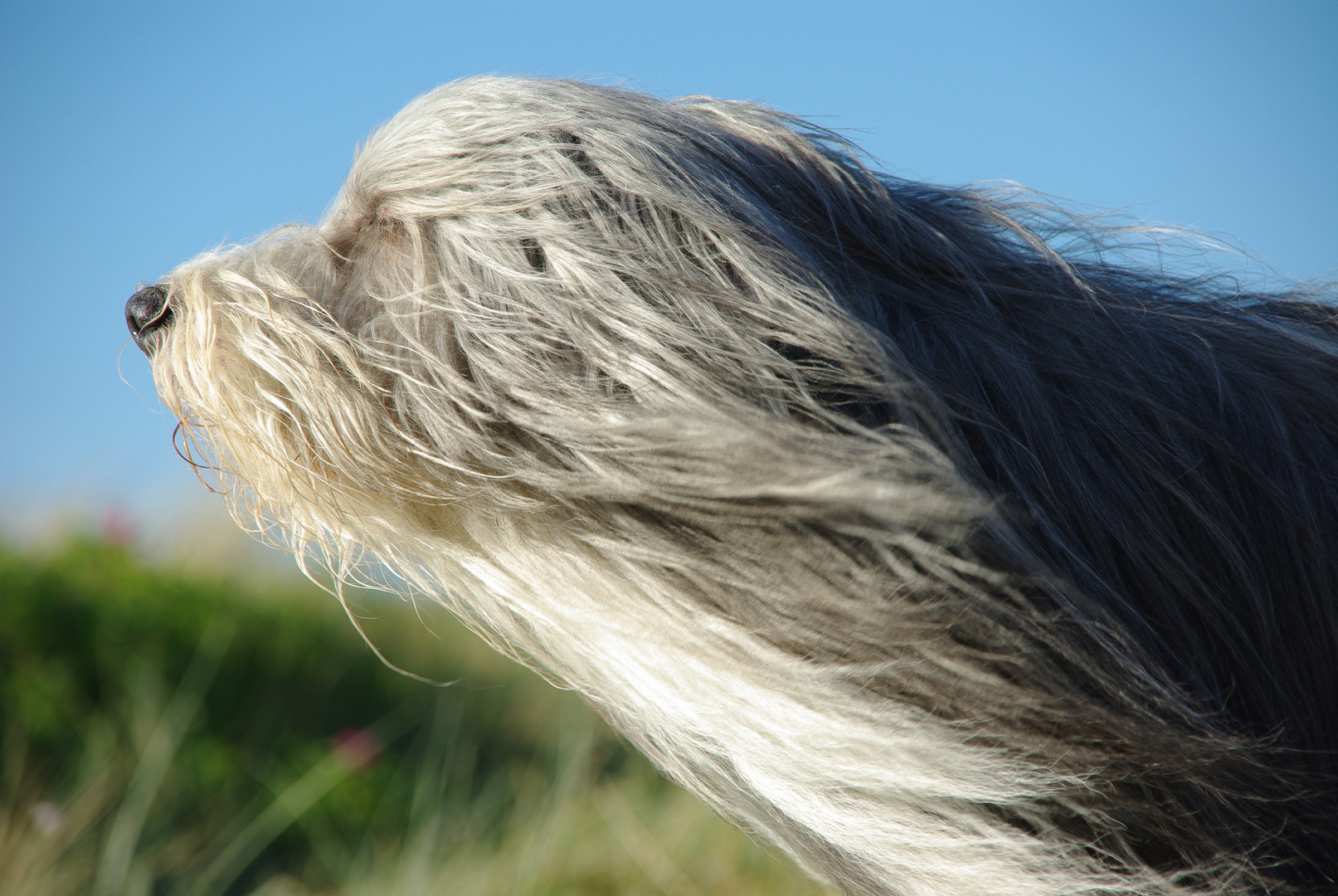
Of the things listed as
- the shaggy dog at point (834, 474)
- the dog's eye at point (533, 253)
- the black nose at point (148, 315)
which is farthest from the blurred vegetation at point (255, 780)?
the dog's eye at point (533, 253)

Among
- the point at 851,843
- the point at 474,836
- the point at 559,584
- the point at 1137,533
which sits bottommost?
the point at 474,836

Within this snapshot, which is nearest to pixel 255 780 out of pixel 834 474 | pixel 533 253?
pixel 533 253

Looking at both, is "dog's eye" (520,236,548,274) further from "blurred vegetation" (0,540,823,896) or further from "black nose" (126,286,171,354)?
"blurred vegetation" (0,540,823,896)

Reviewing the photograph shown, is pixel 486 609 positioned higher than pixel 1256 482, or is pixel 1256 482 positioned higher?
pixel 1256 482

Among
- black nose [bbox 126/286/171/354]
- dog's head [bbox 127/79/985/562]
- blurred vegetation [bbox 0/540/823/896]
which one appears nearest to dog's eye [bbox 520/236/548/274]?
dog's head [bbox 127/79/985/562]

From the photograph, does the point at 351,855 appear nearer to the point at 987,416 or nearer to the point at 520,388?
the point at 520,388

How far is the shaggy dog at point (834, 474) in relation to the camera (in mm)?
1132

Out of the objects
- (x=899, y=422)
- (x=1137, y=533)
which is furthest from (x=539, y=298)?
(x=1137, y=533)

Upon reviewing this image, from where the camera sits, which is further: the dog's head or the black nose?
the black nose

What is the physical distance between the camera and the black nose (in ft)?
4.90

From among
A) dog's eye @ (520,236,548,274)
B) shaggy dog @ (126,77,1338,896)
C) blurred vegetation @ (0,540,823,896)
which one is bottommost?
blurred vegetation @ (0,540,823,896)

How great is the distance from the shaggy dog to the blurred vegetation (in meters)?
0.95

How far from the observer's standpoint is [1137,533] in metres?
1.22

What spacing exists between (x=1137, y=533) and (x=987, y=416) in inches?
10.0
